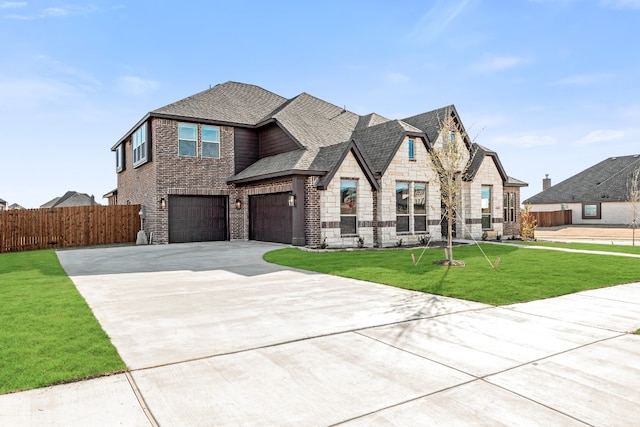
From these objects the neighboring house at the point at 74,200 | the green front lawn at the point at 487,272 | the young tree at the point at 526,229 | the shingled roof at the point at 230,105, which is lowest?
the green front lawn at the point at 487,272

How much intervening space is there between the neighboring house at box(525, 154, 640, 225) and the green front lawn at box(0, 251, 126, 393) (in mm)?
48404

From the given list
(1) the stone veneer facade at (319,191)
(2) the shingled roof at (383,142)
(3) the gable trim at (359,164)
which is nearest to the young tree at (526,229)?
(1) the stone veneer facade at (319,191)

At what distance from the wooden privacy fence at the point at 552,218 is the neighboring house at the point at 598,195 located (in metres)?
1.56

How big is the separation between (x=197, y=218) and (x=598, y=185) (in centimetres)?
4628

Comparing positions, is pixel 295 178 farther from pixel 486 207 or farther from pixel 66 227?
pixel 66 227

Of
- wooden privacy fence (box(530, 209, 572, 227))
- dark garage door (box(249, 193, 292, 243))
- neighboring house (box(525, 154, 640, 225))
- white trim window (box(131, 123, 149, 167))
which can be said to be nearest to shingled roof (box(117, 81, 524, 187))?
white trim window (box(131, 123, 149, 167))

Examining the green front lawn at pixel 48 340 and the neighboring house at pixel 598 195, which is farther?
the neighboring house at pixel 598 195

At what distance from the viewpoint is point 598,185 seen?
4597cm

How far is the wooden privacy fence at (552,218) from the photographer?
4550 centimetres

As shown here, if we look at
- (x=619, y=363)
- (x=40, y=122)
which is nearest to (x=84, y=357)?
(x=619, y=363)

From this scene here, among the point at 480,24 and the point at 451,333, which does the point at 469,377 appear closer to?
the point at 451,333

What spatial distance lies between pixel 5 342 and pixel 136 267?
25.0 feet

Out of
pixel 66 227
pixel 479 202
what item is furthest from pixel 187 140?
pixel 479 202

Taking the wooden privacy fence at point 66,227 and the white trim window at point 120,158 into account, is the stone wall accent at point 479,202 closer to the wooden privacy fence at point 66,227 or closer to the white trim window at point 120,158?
the wooden privacy fence at point 66,227
